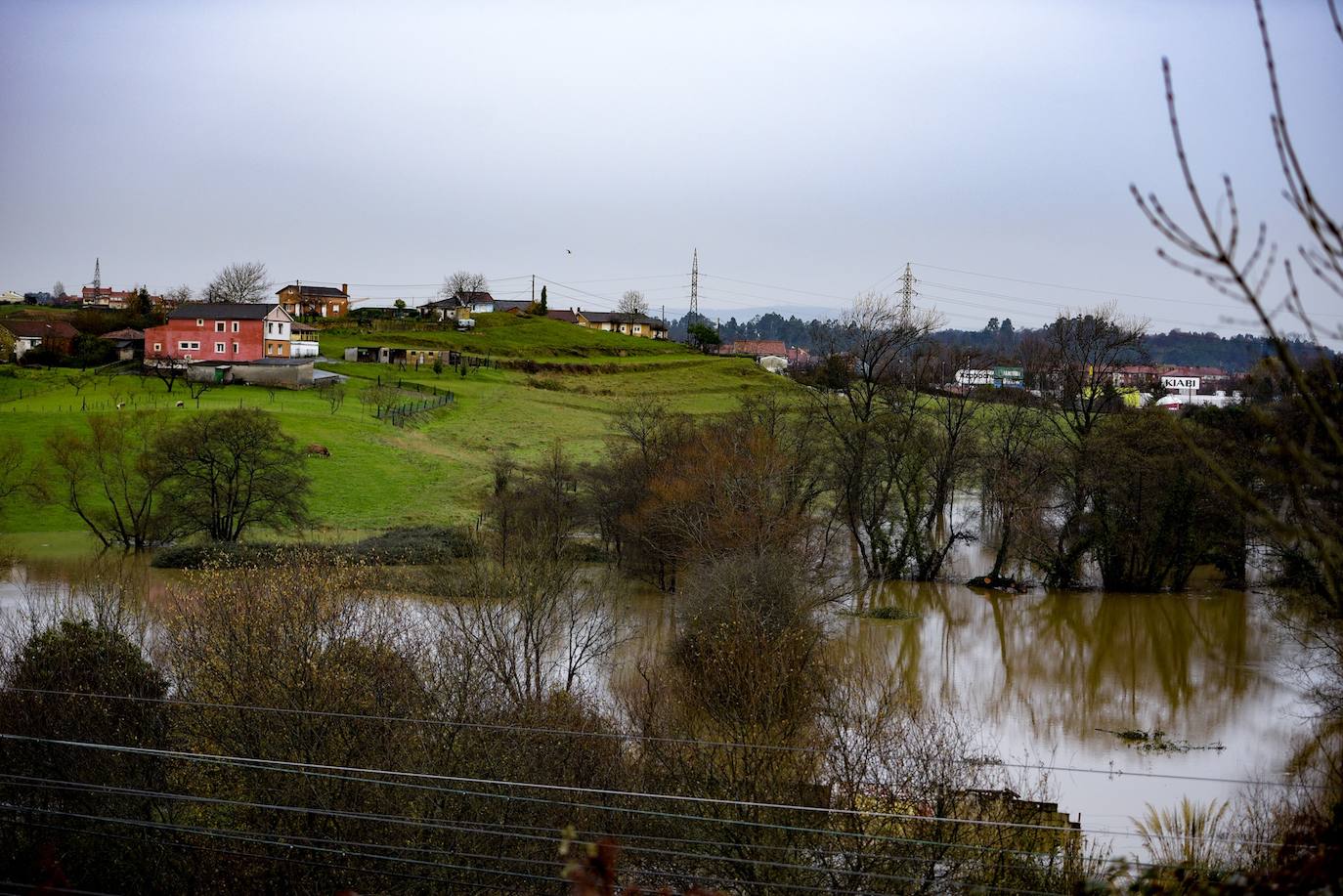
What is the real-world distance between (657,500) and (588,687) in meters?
11.1

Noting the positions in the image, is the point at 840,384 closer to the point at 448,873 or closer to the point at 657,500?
the point at 657,500

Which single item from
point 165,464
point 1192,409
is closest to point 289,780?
point 165,464

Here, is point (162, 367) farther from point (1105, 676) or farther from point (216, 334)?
point (1105, 676)

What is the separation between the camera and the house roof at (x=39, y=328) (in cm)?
5587

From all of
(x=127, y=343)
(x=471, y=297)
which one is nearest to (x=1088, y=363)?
(x=127, y=343)

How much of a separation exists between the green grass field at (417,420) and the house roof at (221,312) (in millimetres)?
5090

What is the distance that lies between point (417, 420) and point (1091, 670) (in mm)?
34319

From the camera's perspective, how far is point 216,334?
5981 cm

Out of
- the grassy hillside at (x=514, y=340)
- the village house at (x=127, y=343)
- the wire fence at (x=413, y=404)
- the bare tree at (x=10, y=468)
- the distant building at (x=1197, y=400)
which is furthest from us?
the grassy hillside at (x=514, y=340)

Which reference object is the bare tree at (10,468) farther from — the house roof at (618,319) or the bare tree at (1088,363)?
the house roof at (618,319)

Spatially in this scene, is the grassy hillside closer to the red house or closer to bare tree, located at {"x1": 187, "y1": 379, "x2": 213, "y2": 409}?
the red house

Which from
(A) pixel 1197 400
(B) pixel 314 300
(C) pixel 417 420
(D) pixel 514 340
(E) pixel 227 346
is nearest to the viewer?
(C) pixel 417 420

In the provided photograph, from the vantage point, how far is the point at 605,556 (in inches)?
1342

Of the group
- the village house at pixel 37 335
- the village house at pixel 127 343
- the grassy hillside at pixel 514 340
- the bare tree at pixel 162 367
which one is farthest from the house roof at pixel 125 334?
the grassy hillside at pixel 514 340
